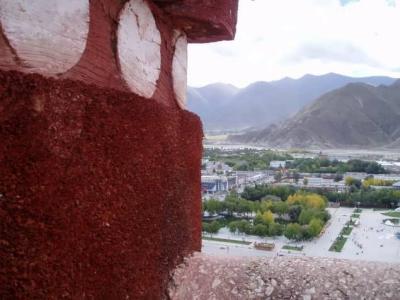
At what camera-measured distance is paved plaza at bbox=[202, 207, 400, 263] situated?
1291 inches

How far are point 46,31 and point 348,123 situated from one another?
118 meters

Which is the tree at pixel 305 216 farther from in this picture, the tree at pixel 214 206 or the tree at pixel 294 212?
the tree at pixel 214 206

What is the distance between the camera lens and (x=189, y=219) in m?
2.61

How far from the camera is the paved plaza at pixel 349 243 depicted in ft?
108

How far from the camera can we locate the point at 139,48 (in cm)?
213

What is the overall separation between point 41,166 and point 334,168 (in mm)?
75207

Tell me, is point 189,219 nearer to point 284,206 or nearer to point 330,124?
point 284,206

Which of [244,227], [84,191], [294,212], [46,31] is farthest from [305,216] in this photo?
[46,31]

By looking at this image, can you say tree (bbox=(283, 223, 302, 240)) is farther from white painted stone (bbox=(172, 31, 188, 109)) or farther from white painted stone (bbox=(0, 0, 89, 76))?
white painted stone (bbox=(0, 0, 89, 76))

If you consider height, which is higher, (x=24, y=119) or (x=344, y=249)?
(x=24, y=119)

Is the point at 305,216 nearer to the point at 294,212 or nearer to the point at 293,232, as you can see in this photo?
the point at 294,212

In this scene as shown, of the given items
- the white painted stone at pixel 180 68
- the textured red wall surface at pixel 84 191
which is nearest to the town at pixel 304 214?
the white painted stone at pixel 180 68

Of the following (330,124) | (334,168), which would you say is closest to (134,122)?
(334,168)

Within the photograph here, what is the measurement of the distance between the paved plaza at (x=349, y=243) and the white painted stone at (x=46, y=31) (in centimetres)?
2840
